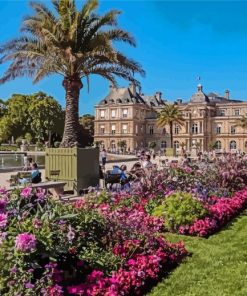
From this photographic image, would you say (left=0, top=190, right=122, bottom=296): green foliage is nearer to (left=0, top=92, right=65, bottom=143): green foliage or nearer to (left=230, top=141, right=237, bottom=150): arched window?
(left=0, top=92, right=65, bottom=143): green foliage

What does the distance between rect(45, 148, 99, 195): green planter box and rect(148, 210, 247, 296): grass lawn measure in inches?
266

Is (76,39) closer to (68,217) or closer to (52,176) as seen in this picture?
(52,176)

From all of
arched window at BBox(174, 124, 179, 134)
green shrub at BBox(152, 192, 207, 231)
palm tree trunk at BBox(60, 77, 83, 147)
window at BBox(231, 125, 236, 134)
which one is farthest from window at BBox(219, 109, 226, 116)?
green shrub at BBox(152, 192, 207, 231)

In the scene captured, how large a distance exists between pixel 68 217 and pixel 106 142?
90.0 m

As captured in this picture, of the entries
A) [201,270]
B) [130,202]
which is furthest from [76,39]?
[201,270]

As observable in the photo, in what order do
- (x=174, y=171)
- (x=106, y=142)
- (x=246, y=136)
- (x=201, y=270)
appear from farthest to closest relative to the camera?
(x=106, y=142), (x=246, y=136), (x=174, y=171), (x=201, y=270)

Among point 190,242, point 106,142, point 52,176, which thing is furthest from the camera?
point 106,142

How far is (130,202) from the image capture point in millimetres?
9141

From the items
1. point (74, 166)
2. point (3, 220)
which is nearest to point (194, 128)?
point (74, 166)

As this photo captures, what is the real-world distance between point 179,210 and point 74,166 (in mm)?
6523

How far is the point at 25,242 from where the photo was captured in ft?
13.0

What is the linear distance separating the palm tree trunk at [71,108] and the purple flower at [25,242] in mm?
10926

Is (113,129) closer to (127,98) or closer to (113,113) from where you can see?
(113,113)

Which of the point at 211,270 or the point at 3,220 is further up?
the point at 3,220
